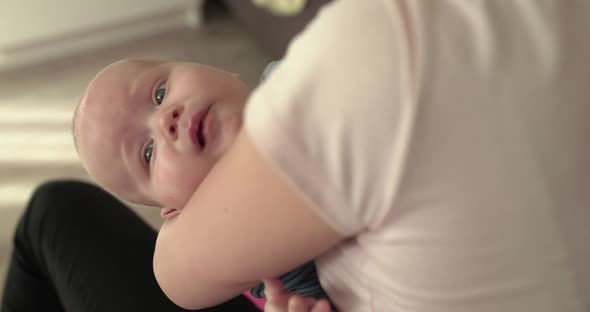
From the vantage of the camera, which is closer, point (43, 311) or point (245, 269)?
point (245, 269)

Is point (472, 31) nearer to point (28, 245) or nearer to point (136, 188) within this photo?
point (136, 188)

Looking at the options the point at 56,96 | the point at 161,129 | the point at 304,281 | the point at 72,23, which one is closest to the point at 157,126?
the point at 161,129

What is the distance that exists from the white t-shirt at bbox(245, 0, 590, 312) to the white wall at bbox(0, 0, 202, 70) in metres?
1.73

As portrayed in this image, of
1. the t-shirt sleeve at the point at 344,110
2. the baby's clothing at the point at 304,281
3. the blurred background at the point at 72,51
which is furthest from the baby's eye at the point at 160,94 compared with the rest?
the blurred background at the point at 72,51

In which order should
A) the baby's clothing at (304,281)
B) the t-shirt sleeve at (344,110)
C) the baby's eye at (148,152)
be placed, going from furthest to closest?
the baby's eye at (148,152), the baby's clothing at (304,281), the t-shirt sleeve at (344,110)

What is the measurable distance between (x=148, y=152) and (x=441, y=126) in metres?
0.47

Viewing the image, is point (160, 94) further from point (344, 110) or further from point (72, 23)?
point (72, 23)

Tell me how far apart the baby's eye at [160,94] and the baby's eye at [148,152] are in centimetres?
6

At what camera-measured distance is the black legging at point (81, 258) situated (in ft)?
3.00

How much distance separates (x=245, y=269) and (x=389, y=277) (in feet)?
0.34

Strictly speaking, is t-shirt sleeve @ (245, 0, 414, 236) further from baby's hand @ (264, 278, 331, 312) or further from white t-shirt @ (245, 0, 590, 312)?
baby's hand @ (264, 278, 331, 312)

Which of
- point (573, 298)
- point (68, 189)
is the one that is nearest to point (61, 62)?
point (68, 189)

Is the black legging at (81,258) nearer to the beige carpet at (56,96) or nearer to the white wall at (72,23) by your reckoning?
the beige carpet at (56,96)

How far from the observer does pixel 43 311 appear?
1031mm
